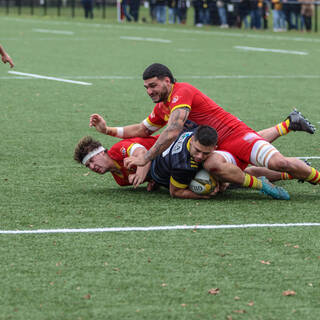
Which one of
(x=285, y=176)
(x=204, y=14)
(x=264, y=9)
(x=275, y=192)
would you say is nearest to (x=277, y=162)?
(x=275, y=192)

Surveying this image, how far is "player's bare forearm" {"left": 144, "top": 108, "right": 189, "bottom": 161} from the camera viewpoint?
7.41 m

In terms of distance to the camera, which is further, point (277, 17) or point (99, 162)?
point (277, 17)

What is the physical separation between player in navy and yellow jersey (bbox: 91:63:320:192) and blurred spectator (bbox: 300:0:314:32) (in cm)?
2570

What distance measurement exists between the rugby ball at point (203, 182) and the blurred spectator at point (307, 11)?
85.6ft

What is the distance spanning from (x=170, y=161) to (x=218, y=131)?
0.57 metres

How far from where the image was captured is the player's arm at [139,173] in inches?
304

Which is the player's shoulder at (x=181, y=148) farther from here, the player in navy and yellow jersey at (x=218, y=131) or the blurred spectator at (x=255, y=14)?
the blurred spectator at (x=255, y=14)

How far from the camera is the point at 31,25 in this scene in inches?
1559

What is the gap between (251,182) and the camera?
7.68 metres

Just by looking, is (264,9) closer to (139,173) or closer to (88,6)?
(88,6)

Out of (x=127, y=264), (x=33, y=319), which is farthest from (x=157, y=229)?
(x=33, y=319)

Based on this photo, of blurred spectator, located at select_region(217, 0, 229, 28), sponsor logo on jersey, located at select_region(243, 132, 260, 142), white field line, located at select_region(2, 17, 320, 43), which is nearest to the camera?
sponsor logo on jersey, located at select_region(243, 132, 260, 142)

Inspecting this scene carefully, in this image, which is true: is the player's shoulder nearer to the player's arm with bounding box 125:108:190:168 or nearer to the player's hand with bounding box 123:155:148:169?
the player's arm with bounding box 125:108:190:168

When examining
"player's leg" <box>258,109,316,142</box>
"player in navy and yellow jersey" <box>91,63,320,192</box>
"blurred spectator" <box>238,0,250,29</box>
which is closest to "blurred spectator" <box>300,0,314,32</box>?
"blurred spectator" <box>238,0,250,29</box>
